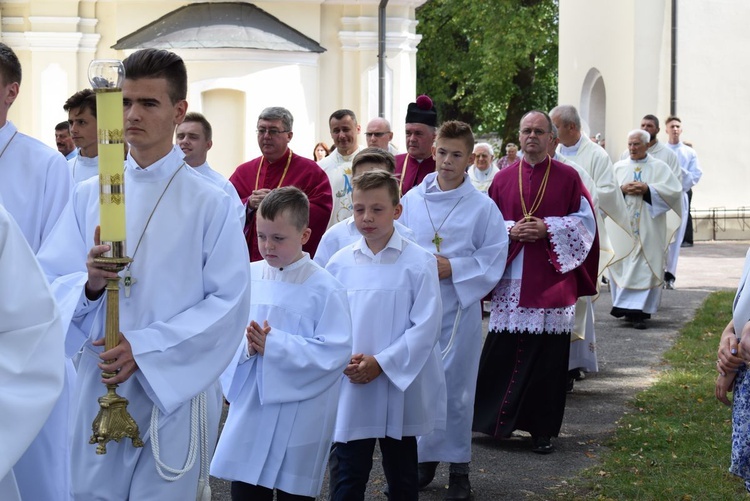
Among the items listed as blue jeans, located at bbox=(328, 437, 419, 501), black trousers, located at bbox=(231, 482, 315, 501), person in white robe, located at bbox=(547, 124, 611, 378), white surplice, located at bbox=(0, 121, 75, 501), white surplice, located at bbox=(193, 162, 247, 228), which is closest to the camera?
white surplice, located at bbox=(0, 121, 75, 501)

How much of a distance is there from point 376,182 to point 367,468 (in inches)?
51.0

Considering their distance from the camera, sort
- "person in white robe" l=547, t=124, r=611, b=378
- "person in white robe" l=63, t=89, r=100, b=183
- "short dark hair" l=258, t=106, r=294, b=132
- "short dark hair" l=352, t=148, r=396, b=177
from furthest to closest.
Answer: "person in white robe" l=547, t=124, r=611, b=378 → "short dark hair" l=258, t=106, r=294, b=132 → "person in white robe" l=63, t=89, r=100, b=183 → "short dark hair" l=352, t=148, r=396, b=177

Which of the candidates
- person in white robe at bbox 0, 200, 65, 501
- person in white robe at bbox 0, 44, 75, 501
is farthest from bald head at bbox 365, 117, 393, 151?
person in white robe at bbox 0, 200, 65, 501

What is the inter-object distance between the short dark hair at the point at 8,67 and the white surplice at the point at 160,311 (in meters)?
0.66

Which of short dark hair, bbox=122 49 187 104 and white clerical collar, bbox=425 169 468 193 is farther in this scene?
white clerical collar, bbox=425 169 468 193

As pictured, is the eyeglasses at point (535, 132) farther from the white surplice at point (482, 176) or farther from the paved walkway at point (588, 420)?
the white surplice at point (482, 176)

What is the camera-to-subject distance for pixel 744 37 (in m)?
24.2

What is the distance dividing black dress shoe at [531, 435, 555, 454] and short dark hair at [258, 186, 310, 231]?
315 cm

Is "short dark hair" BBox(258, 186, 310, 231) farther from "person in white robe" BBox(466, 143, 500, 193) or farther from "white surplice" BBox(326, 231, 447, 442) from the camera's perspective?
"person in white robe" BBox(466, 143, 500, 193)

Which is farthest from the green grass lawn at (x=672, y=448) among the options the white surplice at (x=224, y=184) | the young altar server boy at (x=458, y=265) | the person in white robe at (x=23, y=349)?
the person in white robe at (x=23, y=349)

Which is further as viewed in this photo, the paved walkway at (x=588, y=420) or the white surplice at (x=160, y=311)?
the paved walkway at (x=588, y=420)

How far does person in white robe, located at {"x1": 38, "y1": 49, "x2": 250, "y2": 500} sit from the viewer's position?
12.7ft

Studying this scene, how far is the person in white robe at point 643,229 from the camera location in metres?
13.1

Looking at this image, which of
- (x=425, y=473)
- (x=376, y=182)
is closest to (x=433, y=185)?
(x=376, y=182)
